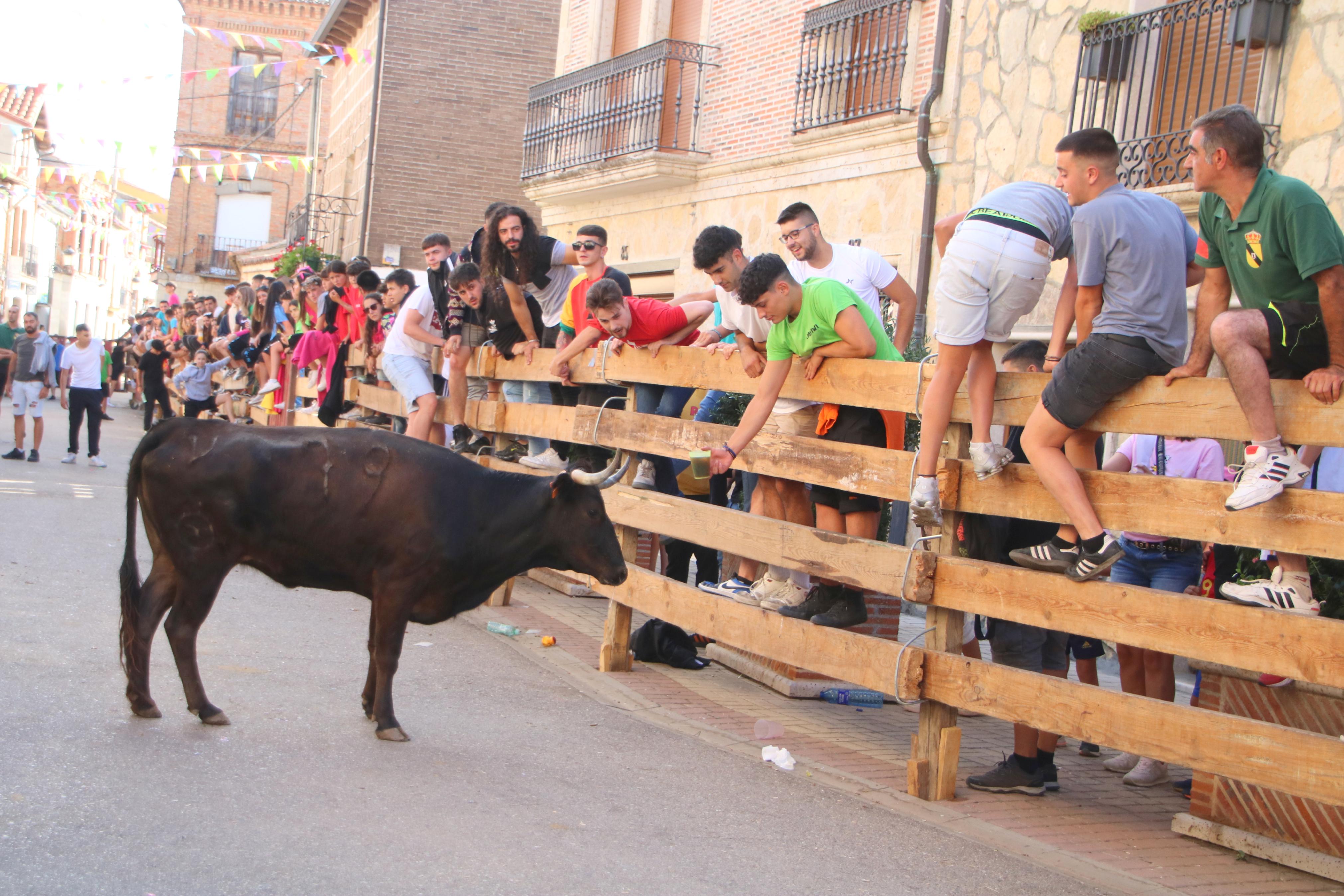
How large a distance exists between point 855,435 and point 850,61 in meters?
8.83

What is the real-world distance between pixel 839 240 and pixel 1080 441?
9090 mm

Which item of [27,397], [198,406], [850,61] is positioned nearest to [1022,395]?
[850,61]

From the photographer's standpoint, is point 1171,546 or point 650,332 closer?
point 1171,546

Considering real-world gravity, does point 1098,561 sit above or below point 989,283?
below

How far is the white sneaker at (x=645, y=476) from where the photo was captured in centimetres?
784

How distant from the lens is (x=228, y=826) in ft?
13.7

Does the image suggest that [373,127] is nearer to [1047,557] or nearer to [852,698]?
[852,698]

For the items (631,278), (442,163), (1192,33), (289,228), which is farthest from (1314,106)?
(289,228)

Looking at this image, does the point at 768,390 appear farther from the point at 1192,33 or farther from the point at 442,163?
the point at 442,163

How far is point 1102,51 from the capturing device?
37.7ft

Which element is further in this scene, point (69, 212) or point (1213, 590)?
point (69, 212)

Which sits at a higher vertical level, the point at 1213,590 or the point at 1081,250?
the point at 1081,250

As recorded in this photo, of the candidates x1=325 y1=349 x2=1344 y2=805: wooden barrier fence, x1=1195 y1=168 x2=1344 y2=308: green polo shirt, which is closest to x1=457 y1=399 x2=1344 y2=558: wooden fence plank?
x1=325 y1=349 x2=1344 y2=805: wooden barrier fence

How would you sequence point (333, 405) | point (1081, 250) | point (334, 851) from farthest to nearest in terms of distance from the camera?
point (333, 405), point (1081, 250), point (334, 851)
